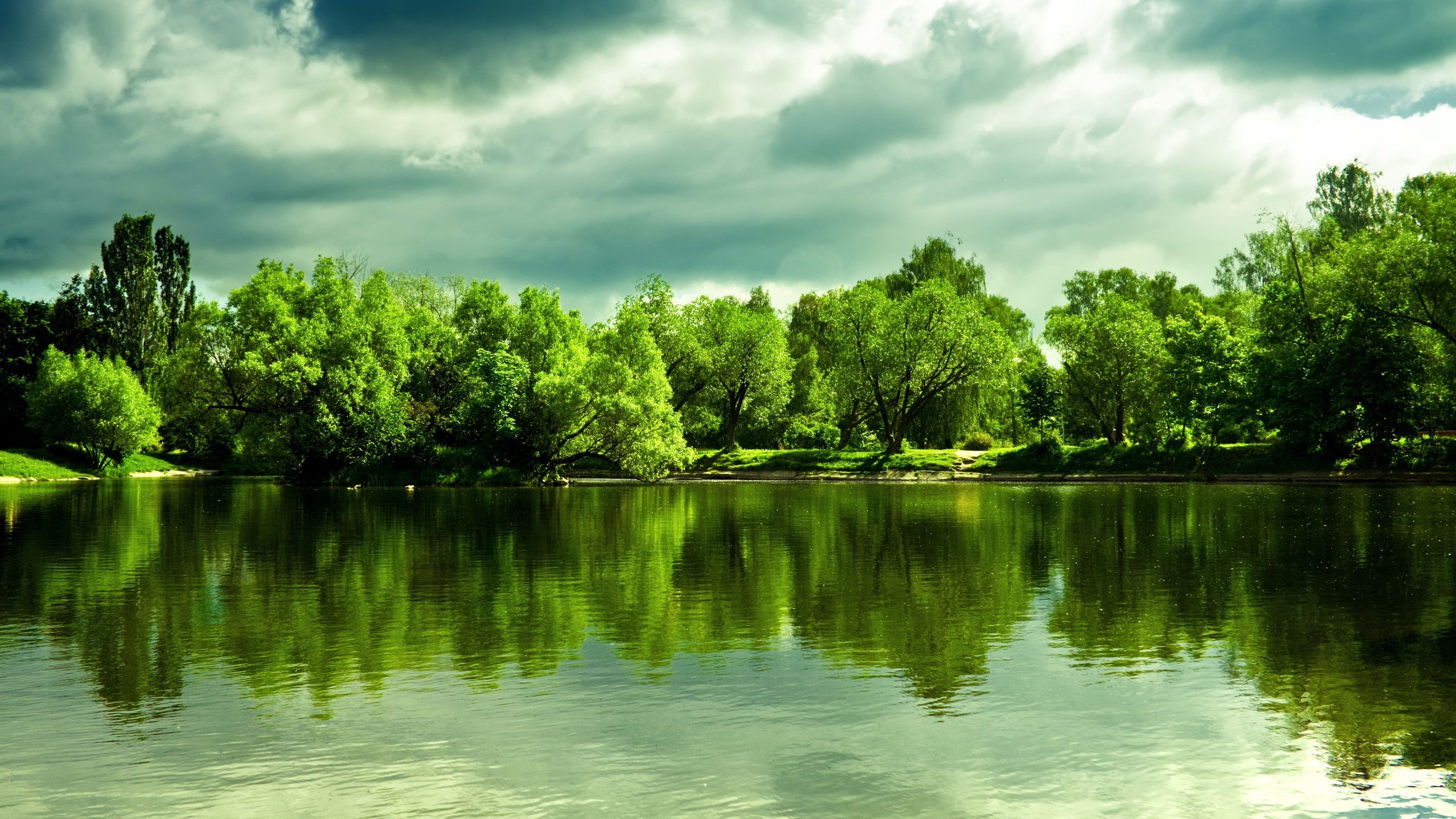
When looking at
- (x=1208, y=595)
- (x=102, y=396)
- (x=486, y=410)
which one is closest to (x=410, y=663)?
(x=1208, y=595)

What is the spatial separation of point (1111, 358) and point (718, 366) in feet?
105

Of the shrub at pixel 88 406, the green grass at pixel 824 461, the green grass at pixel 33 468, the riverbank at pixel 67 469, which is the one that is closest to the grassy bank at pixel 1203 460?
the green grass at pixel 824 461

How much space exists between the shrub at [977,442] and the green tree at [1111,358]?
9.79m

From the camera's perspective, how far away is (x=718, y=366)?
281 ft

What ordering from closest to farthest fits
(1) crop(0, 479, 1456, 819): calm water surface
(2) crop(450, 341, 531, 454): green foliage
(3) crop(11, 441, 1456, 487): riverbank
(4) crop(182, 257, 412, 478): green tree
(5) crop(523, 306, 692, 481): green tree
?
(1) crop(0, 479, 1456, 819): calm water surface, (3) crop(11, 441, 1456, 487): riverbank, (4) crop(182, 257, 412, 478): green tree, (5) crop(523, 306, 692, 481): green tree, (2) crop(450, 341, 531, 454): green foliage

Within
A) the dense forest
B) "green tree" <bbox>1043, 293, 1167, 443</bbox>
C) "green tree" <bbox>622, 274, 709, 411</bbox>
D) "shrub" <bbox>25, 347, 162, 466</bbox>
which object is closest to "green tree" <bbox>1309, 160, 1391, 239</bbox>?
the dense forest

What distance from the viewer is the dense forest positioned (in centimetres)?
5888

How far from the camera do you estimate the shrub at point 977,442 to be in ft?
282

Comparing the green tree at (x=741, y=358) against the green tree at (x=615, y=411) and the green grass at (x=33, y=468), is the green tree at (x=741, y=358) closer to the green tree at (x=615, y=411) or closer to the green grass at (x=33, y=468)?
the green tree at (x=615, y=411)

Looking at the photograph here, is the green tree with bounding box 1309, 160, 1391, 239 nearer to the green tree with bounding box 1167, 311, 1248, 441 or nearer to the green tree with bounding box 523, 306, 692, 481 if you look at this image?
the green tree with bounding box 1167, 311, 1248, 441

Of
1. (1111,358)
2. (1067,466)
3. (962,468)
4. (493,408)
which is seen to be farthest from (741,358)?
(1111,358)

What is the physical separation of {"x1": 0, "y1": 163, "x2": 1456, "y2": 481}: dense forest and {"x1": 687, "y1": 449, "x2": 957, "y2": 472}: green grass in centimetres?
309

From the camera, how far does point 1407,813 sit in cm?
714

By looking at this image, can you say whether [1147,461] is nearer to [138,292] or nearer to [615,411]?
[615,411]
